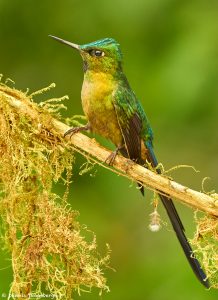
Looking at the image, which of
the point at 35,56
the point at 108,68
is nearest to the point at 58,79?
the point at 35,56

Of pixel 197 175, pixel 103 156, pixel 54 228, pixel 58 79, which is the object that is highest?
pixel 58 79

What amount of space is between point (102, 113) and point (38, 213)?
3.10 feet

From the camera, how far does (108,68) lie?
226 inches

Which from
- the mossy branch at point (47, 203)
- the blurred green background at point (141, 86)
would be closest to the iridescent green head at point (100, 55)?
the mossy branch at point (47, 203)

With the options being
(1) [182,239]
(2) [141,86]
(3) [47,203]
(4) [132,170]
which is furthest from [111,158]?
(2) [141,86]

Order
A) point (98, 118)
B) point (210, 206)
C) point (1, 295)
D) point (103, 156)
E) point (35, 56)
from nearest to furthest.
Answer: point (210, 206) → point (103, 156) → point (98, 118) → point (1, 295) → point (35, 56)

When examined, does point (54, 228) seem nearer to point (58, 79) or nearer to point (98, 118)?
point (98, 118)

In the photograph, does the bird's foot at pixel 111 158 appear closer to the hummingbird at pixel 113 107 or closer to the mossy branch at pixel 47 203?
the mossy branch at pixel 47 203

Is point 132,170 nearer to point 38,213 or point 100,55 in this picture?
point 38,213

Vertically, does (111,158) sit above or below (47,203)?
above

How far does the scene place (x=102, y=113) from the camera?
18.3 ft

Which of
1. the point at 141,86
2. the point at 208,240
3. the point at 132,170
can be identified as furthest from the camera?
the point at 141,86

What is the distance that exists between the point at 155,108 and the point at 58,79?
1.06 meters

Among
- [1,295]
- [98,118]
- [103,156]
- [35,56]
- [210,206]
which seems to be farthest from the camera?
[35,56]
